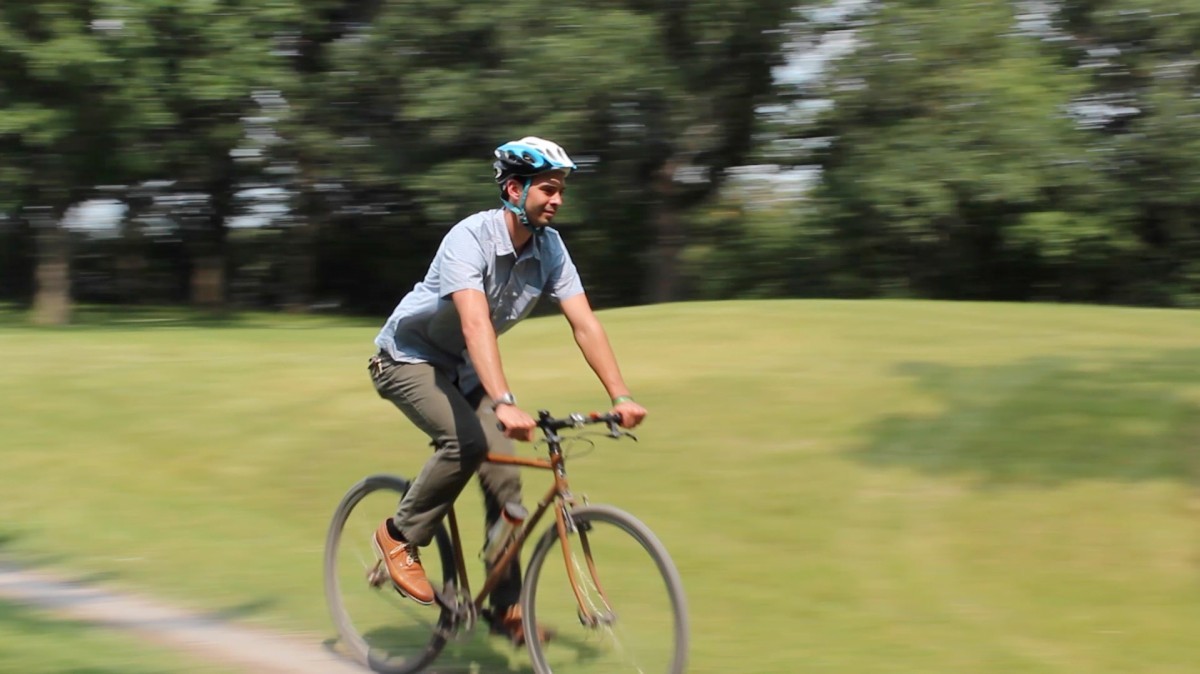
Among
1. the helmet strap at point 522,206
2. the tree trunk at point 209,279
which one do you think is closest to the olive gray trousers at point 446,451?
the helmet strap at point 522,206

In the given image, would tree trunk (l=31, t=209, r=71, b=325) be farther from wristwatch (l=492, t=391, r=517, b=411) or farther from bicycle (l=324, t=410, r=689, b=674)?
wristwatch (l=492, t=391, r=517, b=411)

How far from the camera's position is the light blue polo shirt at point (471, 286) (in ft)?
16.1

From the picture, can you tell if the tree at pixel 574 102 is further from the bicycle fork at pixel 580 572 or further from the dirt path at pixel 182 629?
the bicycle fork at pixel 580 572

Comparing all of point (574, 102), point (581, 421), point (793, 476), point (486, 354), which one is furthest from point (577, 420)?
point (574, 102)

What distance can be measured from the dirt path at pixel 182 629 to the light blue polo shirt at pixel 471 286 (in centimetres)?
131

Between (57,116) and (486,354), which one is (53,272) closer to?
(57,116)

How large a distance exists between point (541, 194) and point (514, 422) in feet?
2.75

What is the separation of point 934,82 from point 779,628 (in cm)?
1609

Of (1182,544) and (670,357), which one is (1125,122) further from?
(1182,544)

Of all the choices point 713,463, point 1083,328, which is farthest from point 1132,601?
point 1083,328

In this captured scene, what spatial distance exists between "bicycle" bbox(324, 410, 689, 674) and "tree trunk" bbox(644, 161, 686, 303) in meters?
18.4

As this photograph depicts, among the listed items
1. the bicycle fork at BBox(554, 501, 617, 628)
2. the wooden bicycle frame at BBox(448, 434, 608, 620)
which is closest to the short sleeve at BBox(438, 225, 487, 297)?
the wooden bicycle frame at BBox(448, 434, 608, 620)

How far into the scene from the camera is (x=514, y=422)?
178 inches

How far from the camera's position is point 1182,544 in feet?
21.0
